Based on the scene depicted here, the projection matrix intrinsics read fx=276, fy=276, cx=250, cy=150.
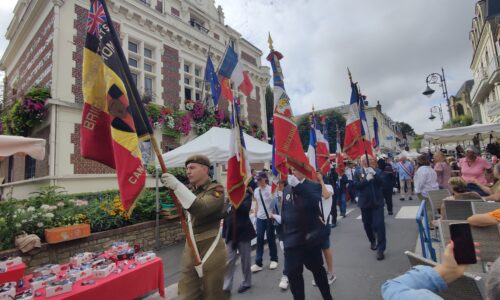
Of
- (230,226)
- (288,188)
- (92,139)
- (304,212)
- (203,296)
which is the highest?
(92,139)

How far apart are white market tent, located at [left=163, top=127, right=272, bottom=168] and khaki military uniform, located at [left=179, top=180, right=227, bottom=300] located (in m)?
Answer: 4.75

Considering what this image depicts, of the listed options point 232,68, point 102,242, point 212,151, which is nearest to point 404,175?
point 212,151

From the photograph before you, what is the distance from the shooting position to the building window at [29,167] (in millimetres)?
11656

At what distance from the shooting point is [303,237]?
3.39m

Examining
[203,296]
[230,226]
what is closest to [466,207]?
[230,226]

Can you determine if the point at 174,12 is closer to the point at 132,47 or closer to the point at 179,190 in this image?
the point at 132,47

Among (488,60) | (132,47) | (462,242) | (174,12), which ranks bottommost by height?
(462,242)

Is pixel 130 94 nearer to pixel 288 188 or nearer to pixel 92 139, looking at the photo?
pixel 92 139

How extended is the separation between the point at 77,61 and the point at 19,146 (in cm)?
727

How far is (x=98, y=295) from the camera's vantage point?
3582 mm

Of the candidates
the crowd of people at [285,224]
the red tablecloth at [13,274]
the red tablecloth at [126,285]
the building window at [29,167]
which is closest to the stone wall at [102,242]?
the red tablecloth at [13,274]

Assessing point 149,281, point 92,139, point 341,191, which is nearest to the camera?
point 92,139

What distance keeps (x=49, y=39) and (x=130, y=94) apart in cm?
1179

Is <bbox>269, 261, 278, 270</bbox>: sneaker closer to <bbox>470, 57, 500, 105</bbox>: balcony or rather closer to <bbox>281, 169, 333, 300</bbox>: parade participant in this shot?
<bbox>281, 169, 333, 300</bbox>: parade participant
